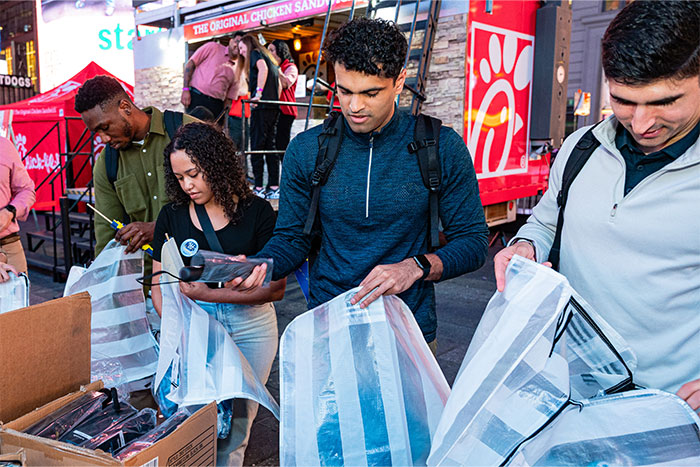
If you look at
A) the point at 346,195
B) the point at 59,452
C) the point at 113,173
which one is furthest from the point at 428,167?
the point at 113,173

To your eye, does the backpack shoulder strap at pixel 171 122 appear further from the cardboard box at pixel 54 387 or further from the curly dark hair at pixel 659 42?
the curly dark hair at pixel 659 42

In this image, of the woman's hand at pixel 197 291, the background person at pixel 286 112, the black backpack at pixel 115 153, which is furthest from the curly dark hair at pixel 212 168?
the background person at pixel 286 112

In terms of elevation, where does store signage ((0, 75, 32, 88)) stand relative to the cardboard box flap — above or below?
above

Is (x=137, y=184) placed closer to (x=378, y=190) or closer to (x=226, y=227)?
(x=226, y=227)

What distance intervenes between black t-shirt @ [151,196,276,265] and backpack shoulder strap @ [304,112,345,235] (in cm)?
60

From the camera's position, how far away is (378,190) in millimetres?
1685

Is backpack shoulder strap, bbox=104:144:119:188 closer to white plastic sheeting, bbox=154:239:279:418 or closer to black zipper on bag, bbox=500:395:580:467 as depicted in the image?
white plastic sheeting, bbox=154:239:279:418

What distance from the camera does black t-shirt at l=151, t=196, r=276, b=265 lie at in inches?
89.0

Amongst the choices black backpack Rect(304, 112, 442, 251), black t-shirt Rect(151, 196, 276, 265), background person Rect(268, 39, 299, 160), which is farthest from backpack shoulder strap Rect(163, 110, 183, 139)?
background person Rect(268, 39, 299, 160)

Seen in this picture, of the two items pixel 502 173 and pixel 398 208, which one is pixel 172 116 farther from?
pixel 502 173

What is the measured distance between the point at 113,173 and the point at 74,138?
8.89 m

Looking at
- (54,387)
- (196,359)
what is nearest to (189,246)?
(196,359)

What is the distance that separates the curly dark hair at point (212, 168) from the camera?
7.62 ft

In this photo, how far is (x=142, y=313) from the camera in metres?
2.50
